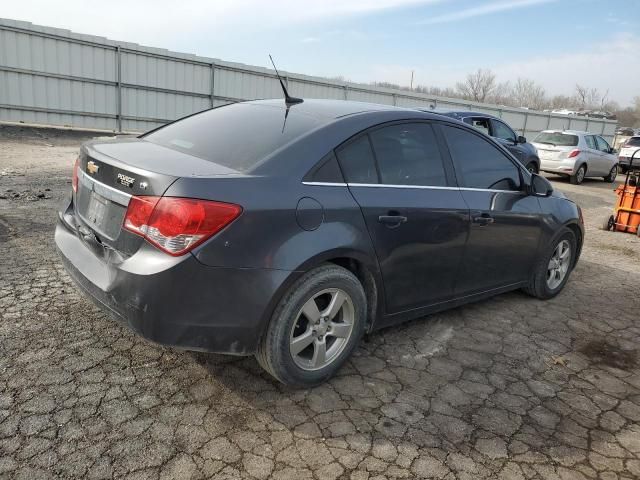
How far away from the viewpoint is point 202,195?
2396 millimetres

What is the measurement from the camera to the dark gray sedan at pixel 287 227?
2.43m

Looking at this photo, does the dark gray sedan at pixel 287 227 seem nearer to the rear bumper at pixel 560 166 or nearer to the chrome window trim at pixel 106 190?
the chrome window trim at pixel 106 190

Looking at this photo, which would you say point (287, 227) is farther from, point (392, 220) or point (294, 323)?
point (392, 220)

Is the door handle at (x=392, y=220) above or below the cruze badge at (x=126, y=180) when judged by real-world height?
below

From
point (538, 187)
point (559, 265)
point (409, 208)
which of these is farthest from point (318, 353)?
point (559, 265)

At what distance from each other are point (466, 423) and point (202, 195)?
72.1 inches

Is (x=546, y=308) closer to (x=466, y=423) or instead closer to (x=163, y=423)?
(x=466, y=423)

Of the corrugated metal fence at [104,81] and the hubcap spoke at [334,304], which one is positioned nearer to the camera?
the hubcap spoke at [334,304]

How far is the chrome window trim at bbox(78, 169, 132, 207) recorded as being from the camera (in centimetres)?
257

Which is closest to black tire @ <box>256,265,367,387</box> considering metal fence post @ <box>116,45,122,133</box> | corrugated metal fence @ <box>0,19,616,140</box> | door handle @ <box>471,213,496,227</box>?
door handle @ <box>471,213,496,227</box>

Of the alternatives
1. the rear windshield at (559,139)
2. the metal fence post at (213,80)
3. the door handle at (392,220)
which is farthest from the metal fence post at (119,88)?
the door handle at (392,220)

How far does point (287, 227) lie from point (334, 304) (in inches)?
23.4

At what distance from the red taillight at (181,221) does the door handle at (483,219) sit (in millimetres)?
1962

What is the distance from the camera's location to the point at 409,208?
3.20 metres
